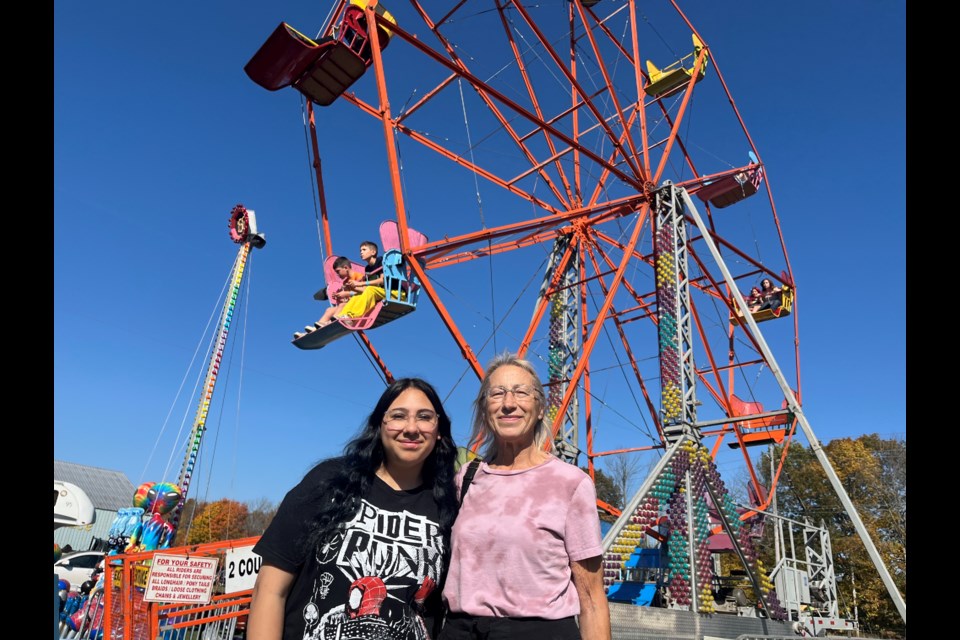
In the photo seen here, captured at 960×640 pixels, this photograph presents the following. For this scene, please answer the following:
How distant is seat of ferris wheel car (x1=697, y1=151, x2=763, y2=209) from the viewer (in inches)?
560

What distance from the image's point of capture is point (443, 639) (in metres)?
1.94

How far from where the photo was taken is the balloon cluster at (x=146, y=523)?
11.2 metres

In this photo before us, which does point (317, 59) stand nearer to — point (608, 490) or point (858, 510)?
point (858, 510)

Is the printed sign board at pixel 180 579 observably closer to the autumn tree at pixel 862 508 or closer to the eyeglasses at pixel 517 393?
the eyeglasses at pixel 517 393

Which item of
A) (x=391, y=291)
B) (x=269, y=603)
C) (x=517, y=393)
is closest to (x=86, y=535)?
(x=391, y=291)

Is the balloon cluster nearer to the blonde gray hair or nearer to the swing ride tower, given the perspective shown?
the swing ride tower

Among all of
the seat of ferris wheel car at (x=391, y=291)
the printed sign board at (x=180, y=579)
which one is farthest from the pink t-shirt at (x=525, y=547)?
the seat of ferris wheel car at (x=391, y=291)

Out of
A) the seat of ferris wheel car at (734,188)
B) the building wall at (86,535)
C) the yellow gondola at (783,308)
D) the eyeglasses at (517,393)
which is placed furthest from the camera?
the building wall at (86,535)

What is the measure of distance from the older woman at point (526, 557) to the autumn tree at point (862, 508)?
21.9 meters

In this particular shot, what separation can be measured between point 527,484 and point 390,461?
463 mm

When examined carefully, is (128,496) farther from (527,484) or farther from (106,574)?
(527,484)
